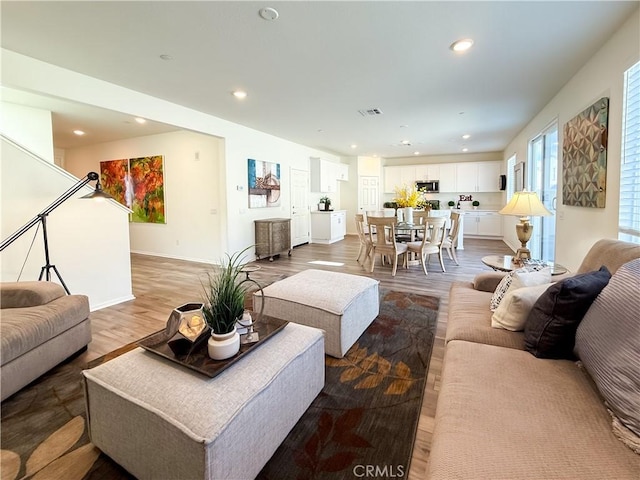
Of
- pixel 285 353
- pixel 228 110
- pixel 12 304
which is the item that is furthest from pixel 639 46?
pixel 12 304

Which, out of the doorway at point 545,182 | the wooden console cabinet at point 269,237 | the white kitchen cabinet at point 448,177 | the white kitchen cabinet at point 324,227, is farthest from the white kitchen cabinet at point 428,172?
the wooden console cabinet at point 269,237

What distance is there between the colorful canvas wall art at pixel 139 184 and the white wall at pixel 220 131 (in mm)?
968

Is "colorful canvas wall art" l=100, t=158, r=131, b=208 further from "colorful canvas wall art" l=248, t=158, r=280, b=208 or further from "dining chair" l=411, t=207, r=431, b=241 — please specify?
"dining chair" l=411, t=207, r=431, b=241

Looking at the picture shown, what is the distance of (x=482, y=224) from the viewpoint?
9570 mm

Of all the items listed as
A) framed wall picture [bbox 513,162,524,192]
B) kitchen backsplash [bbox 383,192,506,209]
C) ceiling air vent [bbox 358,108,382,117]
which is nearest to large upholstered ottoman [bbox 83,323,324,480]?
ceiling air vent [bbox 358,108,382,117]

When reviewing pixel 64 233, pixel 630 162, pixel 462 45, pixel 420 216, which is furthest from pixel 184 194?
pixel 630 162

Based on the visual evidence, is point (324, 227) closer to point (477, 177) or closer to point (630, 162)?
point (477, 177)

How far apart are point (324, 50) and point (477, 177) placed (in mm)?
8307

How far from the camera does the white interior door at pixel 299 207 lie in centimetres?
796

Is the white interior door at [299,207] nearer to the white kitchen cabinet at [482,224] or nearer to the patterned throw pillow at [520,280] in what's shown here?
the white kitchen cabinet at [482,224]

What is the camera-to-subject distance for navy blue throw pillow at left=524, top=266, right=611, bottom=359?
1.49 m

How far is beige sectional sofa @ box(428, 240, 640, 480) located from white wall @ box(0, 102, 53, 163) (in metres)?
5.80

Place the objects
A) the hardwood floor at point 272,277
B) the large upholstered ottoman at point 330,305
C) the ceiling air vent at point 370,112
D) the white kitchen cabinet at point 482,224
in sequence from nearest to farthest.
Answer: the hardwood floor at point 272,277 → the large upholstered ottoman at point 330,305 → the ceiling air vent at point 370,112 → the white kitchen cabinet at point 482,224

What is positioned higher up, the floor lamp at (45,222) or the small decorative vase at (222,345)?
the floor lamp at (45,222)
